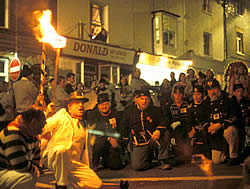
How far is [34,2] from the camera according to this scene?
16.2m

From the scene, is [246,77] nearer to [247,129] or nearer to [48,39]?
[247,129]

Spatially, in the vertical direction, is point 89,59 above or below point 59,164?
above

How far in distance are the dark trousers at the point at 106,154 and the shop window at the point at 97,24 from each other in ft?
35.9

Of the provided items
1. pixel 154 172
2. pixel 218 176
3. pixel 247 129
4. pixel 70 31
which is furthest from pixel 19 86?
pixel 70 31

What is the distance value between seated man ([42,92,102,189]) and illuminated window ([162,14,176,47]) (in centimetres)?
1822

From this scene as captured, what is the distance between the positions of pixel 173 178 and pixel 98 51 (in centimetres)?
1241

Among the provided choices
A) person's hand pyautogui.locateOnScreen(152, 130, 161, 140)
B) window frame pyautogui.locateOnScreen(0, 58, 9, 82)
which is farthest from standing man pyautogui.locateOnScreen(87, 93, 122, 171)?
window frame pyautogui.locateOnScreen(0, 58, 9, 82)

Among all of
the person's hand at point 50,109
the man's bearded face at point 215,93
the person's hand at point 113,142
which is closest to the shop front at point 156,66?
the man's bearded face at point 215,93

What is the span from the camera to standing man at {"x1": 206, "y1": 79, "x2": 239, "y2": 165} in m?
8.62

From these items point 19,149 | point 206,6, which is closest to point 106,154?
point 19,149

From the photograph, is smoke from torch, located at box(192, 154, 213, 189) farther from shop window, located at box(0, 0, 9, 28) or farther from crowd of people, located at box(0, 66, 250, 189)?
shop window, located at box(0, 0, 9, 28)

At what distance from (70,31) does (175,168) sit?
10.9m

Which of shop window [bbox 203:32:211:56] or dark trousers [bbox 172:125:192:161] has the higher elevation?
shop window [bbox 203:32:211:56]

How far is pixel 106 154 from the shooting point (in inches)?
333
